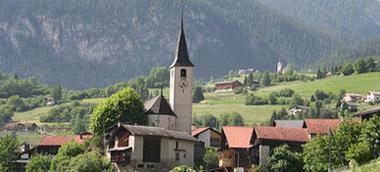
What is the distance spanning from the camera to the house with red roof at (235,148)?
97562 millimetres

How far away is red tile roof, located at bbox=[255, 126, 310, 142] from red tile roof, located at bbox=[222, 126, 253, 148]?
2803 millimetres

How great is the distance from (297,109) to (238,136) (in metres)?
89.2

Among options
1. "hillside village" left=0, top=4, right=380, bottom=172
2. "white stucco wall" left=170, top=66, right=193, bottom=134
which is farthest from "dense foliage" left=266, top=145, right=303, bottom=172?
"white stucco wall" left=170, top=66, right=193, bottom=134

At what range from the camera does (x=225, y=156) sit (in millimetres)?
100375

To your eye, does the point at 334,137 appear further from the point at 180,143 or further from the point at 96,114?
the point at 96,114

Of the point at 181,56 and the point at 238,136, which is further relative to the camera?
the point at 181,56

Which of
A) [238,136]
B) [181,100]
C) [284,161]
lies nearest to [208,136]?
[238,136]

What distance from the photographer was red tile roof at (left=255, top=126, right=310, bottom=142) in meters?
94.8

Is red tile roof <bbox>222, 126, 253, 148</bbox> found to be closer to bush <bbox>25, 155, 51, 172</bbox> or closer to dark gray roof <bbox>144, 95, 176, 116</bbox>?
dark gray roof <bbox>144, 95, 176, 116</bbox>

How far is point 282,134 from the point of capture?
315 feet

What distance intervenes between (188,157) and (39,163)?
19404mm

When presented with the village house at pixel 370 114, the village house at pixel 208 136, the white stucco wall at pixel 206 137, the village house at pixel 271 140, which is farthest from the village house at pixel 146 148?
the village house at pixel 370 114

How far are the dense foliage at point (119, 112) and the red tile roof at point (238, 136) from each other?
41.0 ft

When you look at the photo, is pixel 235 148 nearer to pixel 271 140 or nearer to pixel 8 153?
pixel 271 140
